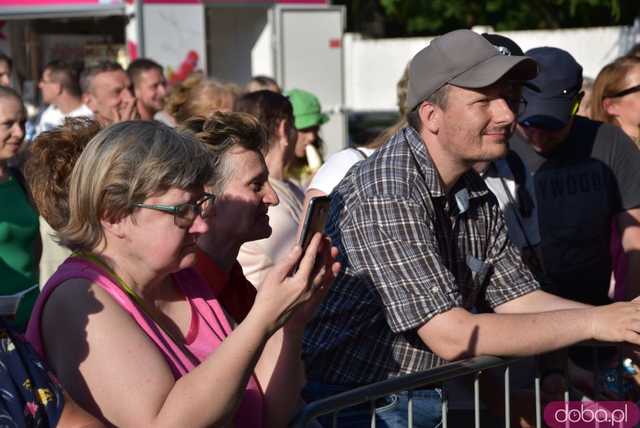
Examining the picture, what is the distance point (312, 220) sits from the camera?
8.42ft

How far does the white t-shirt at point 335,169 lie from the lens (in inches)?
179

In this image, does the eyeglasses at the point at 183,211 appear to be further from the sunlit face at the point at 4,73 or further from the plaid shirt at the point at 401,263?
the sunlit face at the point at 4,73

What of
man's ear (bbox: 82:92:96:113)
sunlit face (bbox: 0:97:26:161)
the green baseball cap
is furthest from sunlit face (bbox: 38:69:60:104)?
sunlit face (bbox: 0:97:26:161)

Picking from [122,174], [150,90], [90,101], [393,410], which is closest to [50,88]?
[150,90]

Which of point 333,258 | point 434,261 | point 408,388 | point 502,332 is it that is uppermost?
point 333,258

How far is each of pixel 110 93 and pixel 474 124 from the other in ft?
14.6

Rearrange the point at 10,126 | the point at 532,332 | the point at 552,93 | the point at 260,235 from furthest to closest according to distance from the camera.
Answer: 1. the point at 10,126
2. the point at 552,93
3. the point at 260,235
4. the point at 532,332

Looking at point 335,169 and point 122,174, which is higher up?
point 122,174

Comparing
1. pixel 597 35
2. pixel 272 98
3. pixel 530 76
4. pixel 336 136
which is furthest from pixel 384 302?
pixel 597 35

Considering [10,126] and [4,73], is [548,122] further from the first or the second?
[4,73]

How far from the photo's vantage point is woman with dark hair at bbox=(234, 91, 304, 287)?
438cm

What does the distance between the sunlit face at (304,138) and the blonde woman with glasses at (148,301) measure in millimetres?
4232

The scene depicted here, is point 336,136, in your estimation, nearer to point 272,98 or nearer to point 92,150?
point 272,98

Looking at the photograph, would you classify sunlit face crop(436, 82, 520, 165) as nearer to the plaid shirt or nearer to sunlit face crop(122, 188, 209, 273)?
the plaid shirt
